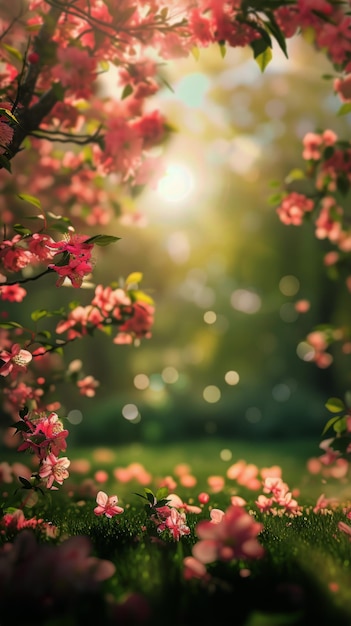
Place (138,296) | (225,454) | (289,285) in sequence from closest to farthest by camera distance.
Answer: (138,296) → (225,454) → (289,285)

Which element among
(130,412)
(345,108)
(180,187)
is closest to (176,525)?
(345,108)

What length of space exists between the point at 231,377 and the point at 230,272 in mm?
2184

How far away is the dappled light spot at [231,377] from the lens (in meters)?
11.1

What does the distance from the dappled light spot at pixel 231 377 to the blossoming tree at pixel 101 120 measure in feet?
23.0

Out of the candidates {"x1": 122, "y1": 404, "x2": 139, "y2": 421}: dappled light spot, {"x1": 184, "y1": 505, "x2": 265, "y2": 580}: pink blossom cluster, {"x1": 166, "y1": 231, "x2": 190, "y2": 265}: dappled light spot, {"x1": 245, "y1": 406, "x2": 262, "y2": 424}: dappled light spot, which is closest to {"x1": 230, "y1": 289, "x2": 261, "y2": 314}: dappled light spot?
{"x1": 166, "y1": 231, "x2": 190, "y2": 265}: dappled light spot

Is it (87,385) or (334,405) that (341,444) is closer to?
(334,405)

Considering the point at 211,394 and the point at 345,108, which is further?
the point at 211,394

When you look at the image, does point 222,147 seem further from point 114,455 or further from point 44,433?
point 44,433

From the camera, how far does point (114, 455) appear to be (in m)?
8.18

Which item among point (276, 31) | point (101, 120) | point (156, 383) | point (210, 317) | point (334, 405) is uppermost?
point (276, 31)

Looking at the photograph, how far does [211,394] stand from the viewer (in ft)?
35.8

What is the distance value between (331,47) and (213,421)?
8.00m

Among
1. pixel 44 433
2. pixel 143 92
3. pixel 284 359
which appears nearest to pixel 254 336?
pixel 284 359

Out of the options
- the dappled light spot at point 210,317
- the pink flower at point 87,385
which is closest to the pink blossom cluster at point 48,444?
the pink flower at point 87,385
